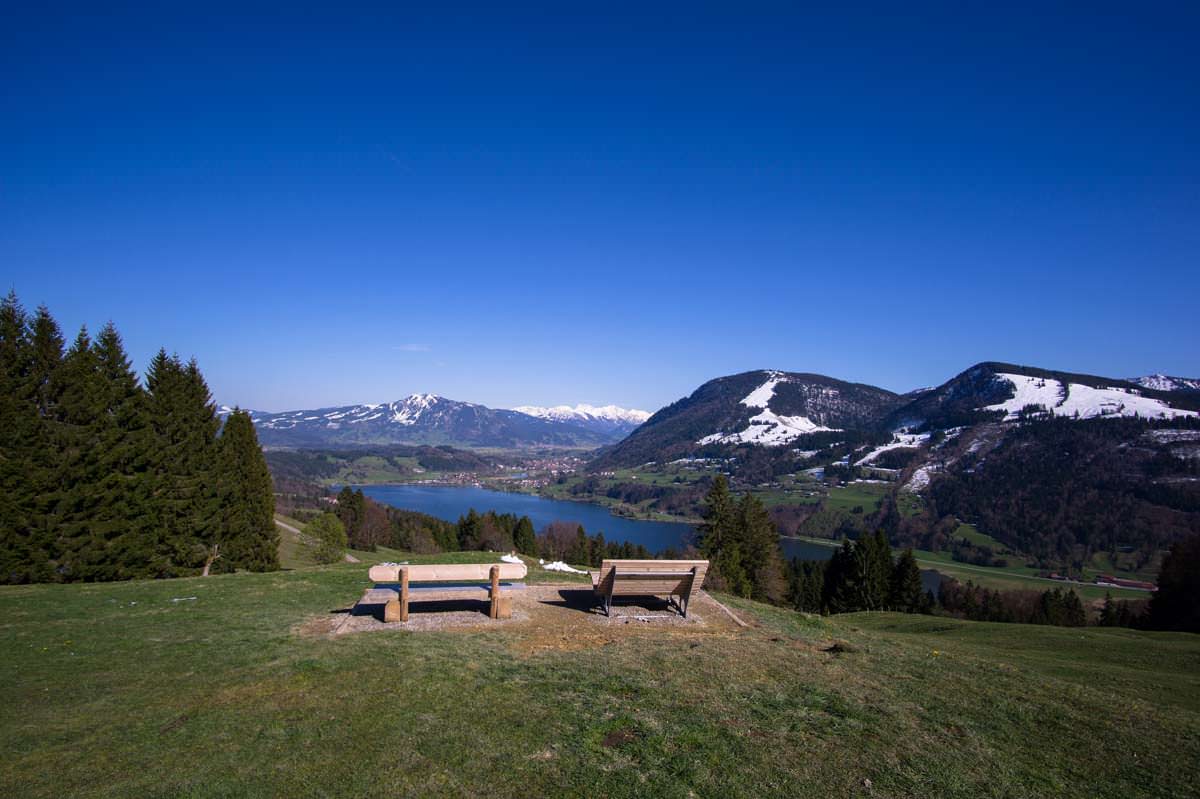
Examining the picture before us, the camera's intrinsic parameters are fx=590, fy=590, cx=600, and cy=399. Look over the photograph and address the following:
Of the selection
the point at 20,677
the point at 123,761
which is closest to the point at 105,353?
the point at 20,677

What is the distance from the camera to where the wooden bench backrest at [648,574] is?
1138 cm

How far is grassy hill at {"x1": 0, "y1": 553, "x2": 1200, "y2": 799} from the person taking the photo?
516cm

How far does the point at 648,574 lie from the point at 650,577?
0.47 feet

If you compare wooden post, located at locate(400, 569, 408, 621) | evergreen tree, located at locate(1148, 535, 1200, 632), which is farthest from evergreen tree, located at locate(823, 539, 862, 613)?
wooden post, located at locate(400, 569, 408, 621)

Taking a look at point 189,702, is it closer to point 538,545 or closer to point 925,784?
point 925,784

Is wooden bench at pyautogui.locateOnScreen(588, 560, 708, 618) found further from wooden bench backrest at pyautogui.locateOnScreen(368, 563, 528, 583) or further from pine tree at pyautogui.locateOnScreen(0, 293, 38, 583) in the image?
pine tree at pyautogui.locateOnScreen(0, 293, 38, 583)

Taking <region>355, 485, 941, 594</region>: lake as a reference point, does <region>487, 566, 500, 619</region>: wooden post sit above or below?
above

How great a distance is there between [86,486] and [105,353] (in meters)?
4.84

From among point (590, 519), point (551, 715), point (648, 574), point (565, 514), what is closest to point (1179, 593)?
point (648, 574)

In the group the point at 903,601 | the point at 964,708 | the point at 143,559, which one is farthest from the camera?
the point at 903,601

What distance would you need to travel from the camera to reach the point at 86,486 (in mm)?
17828

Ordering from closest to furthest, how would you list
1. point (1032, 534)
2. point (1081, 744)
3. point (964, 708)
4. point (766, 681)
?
point (1081, 744), point (964, 708), point (766, 681), point (1032, 534)

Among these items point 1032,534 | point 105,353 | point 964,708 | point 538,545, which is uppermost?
point 105,353

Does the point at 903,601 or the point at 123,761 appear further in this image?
the point at 903,601
